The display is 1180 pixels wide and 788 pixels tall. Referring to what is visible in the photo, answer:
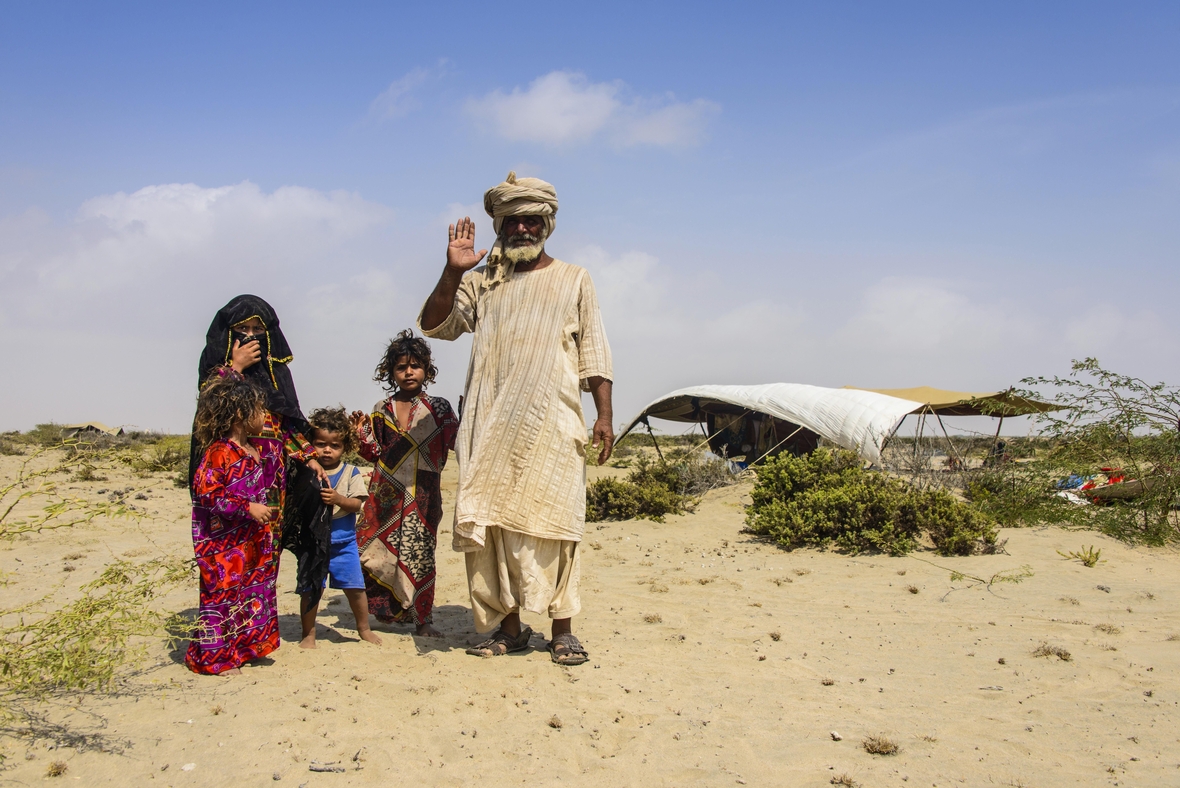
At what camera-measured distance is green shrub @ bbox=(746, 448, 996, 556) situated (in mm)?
6926

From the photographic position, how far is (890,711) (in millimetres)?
3305

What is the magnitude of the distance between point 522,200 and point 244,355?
1.53 metres

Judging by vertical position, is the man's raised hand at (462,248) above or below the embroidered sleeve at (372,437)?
above

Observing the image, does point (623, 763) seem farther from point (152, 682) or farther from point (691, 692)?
point (152, 682)

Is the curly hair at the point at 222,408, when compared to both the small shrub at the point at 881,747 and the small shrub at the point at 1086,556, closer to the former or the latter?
the small shrub at the point at 881,747

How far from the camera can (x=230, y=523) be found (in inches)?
142

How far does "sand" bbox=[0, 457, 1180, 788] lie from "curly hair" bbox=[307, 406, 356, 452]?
3.39 feet

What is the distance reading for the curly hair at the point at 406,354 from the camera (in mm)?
4625

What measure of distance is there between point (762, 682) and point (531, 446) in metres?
1.49

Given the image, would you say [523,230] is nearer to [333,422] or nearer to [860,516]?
[333,422]

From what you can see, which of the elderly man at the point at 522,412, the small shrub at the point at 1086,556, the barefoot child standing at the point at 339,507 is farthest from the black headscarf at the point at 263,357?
the small shrub at the point at 1086,556

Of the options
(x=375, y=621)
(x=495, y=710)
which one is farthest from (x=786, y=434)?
(x=495, y=710)

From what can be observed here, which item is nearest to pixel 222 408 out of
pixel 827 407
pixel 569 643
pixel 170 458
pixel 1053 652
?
pixel 569 643

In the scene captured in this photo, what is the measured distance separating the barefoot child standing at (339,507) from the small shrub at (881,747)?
2422 millimetres
